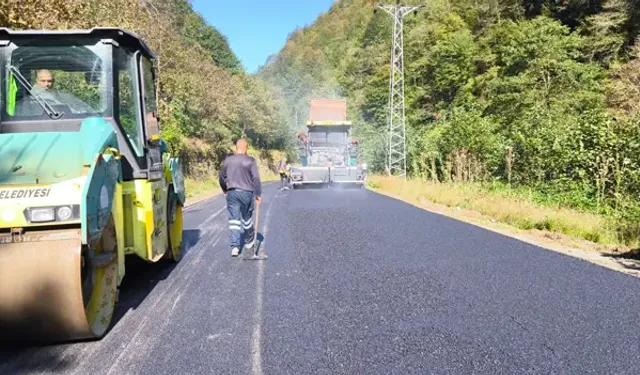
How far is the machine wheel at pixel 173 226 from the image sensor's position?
634 cm

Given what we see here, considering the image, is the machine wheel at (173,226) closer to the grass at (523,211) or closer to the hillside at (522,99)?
the grass at (523,211)

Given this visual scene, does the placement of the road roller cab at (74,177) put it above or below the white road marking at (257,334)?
above

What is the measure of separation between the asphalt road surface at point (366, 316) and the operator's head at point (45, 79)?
2.18 meters

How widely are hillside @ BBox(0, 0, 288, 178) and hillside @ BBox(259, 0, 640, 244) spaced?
391 inches

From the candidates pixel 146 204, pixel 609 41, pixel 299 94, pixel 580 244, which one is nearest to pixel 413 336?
pixel 146 204

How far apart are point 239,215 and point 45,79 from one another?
3.04 meters

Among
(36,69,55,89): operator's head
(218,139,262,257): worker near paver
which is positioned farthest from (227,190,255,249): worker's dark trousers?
(36,69,55,89): operator's head

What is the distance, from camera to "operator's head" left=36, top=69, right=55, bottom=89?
4.73m

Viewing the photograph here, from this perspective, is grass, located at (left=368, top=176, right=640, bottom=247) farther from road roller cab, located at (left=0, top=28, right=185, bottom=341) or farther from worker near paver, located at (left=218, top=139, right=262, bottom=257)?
road roller cab, located at (left=0, top=28, right=185, bottom=341)

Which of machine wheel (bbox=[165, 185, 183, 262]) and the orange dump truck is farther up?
the orange dump truck

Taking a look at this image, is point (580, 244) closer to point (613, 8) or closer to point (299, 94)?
point (613, 8)

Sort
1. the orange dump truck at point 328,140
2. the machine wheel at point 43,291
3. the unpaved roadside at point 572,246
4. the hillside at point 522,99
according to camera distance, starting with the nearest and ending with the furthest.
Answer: the machine wheel at point 43,291
the unpaved roadside at point 572,246
the hillside at point 522,99
the orange dump truck at point 328,140

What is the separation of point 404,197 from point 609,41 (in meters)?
18.5

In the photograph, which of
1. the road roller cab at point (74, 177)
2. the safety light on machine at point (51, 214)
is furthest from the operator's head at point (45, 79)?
the safety light on machine at point (51, 214)
